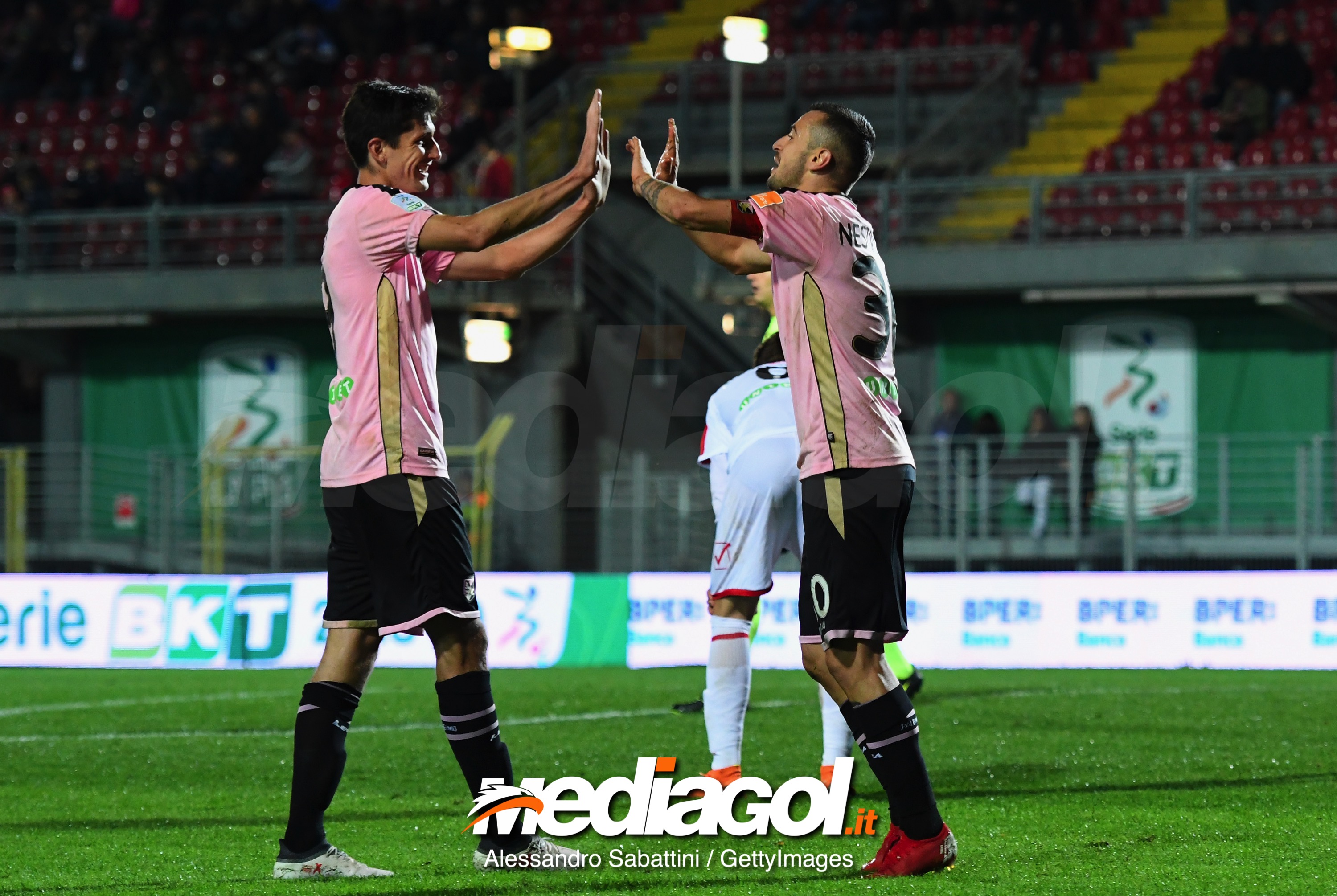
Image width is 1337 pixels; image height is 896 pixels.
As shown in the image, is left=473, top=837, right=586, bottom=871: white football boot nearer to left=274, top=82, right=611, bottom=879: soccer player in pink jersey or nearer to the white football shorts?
left=274, top=82, right=611, bottom=879: soccer player in pink jersey

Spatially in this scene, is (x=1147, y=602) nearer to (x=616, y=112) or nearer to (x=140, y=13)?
(x=616, y=112)

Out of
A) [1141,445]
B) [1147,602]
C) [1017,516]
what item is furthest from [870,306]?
[1141,445]

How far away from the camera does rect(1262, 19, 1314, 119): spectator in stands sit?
1964 centimetres

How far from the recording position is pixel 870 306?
16.8ft

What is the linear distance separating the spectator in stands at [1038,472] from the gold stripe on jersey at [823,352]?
1257 cm

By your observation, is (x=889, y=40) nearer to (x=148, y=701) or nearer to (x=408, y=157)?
(x=148, y=701)

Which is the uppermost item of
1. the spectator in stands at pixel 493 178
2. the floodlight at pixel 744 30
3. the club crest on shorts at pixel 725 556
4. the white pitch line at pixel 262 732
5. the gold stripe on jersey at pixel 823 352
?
the floodlight at pixel 744 30

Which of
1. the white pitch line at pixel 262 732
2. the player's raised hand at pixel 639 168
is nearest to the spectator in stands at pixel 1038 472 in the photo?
the white pitch line at pixel 262 732

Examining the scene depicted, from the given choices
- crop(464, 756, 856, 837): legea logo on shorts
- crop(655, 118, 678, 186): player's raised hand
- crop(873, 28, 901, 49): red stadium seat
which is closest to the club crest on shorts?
crop(464, 756, 856, 837): legea logo on shorts

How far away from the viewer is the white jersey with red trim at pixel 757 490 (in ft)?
21.1

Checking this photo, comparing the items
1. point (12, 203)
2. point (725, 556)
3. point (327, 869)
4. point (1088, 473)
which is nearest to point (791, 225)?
point (725, 556)

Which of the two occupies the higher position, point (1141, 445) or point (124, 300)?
point (124, 300)

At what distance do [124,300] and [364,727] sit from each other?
47.4 feet

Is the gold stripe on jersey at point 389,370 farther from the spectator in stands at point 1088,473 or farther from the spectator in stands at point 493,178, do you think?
the spectator in stands at point 493,178
